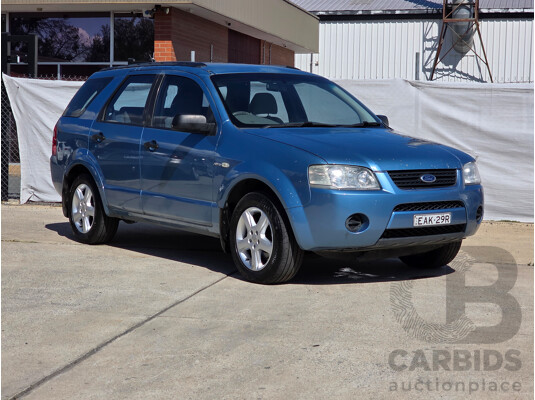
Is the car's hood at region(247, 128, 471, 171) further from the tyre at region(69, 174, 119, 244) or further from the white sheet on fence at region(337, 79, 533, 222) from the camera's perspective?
the white sheet on fence at region(337, 79, 533, 222)

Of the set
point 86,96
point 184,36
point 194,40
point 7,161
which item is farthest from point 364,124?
point 194,40

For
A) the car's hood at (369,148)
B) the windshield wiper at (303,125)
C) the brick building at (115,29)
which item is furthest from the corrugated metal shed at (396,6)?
the car's hood at (369,148)

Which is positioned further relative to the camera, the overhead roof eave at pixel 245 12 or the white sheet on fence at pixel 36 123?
the overhead roof eave at pixel 245 12

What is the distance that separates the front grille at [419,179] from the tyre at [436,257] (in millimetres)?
783

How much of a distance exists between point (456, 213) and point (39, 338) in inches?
138

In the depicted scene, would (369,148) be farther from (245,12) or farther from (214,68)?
Result: (245,12)

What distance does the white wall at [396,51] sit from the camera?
36344mm

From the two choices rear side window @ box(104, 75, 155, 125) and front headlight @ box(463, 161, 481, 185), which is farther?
rear side window @ box(104, 75, 155, 125)

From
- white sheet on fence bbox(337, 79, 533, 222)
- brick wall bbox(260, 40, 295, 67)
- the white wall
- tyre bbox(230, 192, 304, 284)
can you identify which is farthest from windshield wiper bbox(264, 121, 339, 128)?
the white wall

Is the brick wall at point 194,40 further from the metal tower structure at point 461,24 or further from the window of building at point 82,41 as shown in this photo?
the metal tower structure at point 461,24

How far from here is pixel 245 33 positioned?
25.2m

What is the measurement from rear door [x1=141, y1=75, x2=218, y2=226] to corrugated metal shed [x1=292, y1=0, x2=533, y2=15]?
96.7 feet

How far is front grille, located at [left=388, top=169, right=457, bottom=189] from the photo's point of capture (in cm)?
695

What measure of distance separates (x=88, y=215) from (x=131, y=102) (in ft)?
4.36
